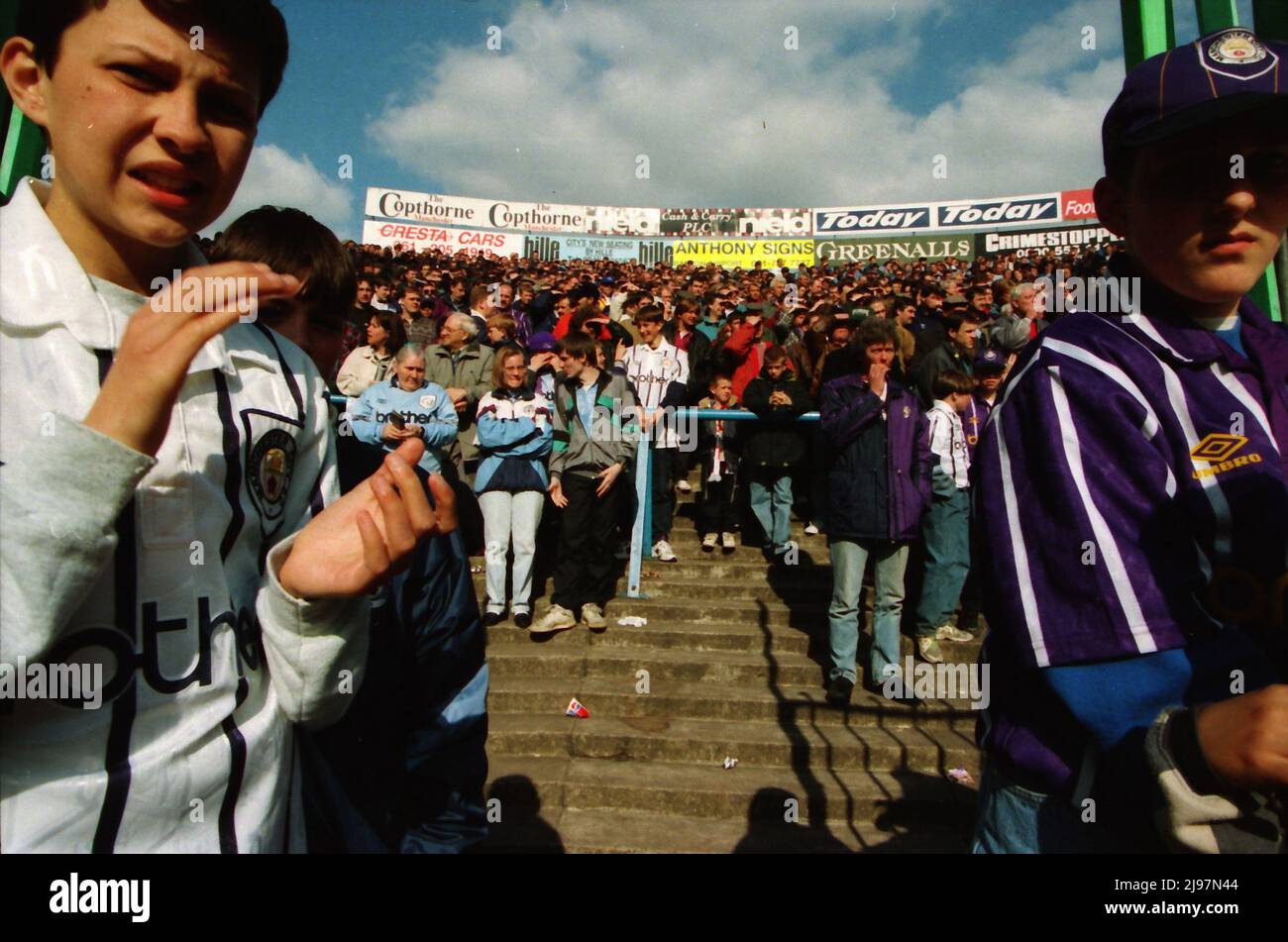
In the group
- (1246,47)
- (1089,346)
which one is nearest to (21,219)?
(1089,346)

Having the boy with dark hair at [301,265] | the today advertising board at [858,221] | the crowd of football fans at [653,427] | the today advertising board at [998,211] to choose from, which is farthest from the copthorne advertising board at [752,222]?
the boy with dark hair at [301,265]

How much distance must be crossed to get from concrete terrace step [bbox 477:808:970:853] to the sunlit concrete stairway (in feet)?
0.04

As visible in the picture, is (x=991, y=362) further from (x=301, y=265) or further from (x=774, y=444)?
(x=301, y=265)

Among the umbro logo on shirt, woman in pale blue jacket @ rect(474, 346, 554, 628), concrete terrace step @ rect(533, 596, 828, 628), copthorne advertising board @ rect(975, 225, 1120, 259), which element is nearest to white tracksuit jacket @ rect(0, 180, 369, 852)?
the umbro logo on shirt

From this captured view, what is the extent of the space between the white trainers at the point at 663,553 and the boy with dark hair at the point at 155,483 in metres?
5.44

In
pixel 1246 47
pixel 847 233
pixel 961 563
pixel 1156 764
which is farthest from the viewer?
pixel 847 233

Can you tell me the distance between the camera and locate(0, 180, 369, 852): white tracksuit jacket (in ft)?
2.77

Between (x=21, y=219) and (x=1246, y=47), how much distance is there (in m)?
1.80

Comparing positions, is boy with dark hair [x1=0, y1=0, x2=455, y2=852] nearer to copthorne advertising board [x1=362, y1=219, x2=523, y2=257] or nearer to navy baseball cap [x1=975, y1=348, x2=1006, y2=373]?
navy baseball cap [x1=975, y1=348, x2=1006, y2=373]

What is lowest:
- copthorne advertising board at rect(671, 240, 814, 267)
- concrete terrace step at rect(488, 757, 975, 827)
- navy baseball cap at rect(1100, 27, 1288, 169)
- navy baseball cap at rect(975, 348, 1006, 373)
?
concrete terrace step at rect(488, 757, 975, 827)

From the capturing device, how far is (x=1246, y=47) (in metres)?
1.12

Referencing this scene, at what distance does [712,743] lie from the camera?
473 centimetres

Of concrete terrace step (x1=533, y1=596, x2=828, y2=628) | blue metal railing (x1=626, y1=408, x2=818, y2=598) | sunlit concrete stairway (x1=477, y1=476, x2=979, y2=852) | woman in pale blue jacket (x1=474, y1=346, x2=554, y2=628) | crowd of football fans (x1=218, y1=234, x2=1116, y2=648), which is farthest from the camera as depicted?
blue metal railing (x1=626, y1=408, x2=818, y2=598)
